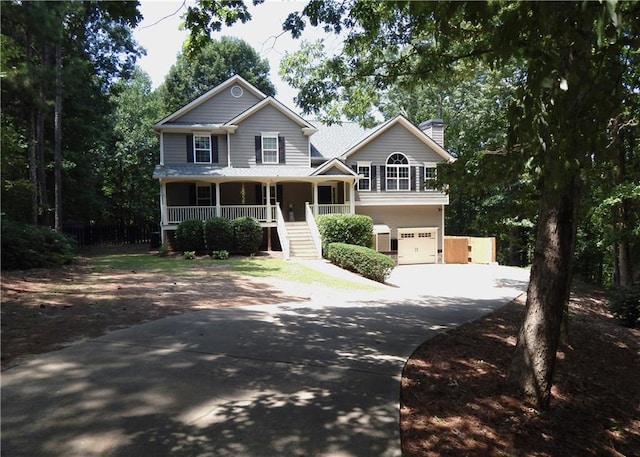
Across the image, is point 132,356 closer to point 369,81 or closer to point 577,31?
point 577,31

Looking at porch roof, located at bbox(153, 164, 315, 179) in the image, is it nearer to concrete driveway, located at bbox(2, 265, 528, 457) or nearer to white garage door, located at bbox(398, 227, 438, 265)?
white garage door, located at bbox(398, 227, 438, 265)

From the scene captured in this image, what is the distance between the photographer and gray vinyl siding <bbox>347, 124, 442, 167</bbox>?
24.1 metres

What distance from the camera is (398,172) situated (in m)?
24.6

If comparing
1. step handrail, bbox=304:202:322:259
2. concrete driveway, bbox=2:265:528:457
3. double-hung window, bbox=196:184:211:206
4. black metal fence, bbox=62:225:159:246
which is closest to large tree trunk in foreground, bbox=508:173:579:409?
concrete driveway, bbox=2:265:528:457

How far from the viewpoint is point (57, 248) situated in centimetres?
1451

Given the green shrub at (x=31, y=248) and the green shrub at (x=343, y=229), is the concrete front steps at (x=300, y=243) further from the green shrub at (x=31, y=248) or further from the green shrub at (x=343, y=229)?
the green shrub at (x=31, y=248)

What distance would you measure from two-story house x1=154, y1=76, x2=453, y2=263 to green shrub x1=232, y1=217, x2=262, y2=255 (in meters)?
1.18

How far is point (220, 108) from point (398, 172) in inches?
400

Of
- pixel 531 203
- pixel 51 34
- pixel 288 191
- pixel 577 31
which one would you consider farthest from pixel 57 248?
pixel 577 31

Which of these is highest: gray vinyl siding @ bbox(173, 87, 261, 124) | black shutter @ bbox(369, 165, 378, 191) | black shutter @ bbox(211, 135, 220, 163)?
gray vinyl siding @ bbox(173, 87, 261, 124)

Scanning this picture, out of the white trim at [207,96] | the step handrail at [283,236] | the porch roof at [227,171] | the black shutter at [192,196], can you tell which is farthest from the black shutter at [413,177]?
the black shutter at [192,196]

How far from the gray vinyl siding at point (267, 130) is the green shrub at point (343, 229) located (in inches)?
189

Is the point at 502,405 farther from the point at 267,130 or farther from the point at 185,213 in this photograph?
the point at 267,130

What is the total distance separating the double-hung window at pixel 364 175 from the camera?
24.0m
